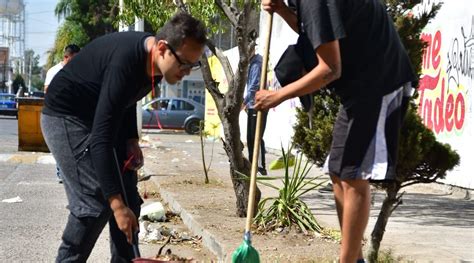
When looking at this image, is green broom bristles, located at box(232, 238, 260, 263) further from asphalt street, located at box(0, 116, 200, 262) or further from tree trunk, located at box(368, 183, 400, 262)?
asphalt street, located at box(0, 116, 200, 262)

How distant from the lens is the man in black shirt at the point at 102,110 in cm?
395

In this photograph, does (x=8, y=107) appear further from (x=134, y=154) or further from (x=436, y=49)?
(x=134, y=154)

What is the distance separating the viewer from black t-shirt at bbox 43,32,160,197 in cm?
394

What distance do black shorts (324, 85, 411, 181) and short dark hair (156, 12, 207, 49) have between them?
35.4 inches

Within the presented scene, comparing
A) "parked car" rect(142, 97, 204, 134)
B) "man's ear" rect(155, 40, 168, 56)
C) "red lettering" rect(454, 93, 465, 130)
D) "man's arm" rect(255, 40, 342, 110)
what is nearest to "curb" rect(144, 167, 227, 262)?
"man's arm" rect(255, 40, 342, 110)

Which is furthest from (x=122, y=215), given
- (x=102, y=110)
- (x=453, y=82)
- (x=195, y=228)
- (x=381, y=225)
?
(x=453, y=82)

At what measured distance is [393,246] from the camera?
660 centimetres

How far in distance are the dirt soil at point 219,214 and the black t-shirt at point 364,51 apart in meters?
2.00

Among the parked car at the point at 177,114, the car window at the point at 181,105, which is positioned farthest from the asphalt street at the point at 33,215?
the car window at the point at 181,105

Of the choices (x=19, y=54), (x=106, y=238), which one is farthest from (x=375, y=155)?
(x=19, y=54)

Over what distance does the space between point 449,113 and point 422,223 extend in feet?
12.1

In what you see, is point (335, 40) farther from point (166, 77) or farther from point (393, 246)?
point (393, 246)

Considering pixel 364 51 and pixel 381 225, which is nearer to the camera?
pixel 364 51

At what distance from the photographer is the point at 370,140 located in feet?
13.9
